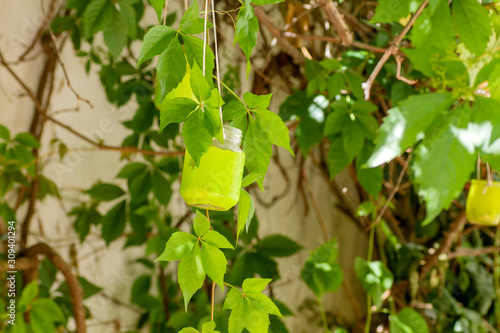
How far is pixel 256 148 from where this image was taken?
0.45m

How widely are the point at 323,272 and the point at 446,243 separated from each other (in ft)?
1.22

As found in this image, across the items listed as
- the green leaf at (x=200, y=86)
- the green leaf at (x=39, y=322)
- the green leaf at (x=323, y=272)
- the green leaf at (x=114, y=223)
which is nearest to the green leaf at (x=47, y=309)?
the green leaf at (x=39, y=322)

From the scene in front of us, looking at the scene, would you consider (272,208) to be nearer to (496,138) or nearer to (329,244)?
(329,244)

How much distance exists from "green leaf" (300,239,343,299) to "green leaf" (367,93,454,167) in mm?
762

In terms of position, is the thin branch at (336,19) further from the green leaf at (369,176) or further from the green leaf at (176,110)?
the green leaf at (176,110)

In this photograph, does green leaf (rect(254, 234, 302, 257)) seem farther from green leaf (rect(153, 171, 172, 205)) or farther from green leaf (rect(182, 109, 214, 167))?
green leaf (rect(182, 109, 214, 167))

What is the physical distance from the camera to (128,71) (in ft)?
3.66

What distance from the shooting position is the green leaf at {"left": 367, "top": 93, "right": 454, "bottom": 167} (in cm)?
39

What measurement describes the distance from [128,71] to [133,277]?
64cm

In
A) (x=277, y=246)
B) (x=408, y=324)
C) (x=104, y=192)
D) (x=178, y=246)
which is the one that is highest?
(x=178, y=246)

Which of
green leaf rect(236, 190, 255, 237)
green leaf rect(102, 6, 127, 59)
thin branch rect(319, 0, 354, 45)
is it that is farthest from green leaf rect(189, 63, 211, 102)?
green leaf rect(102, 6, 127, 59)

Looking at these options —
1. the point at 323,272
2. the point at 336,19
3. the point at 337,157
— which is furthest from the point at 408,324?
the point at 336,19

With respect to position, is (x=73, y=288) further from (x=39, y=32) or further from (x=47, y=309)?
(x=39, y=32)

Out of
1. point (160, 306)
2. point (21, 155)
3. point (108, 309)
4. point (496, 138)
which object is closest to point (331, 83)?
point (496, 138)
